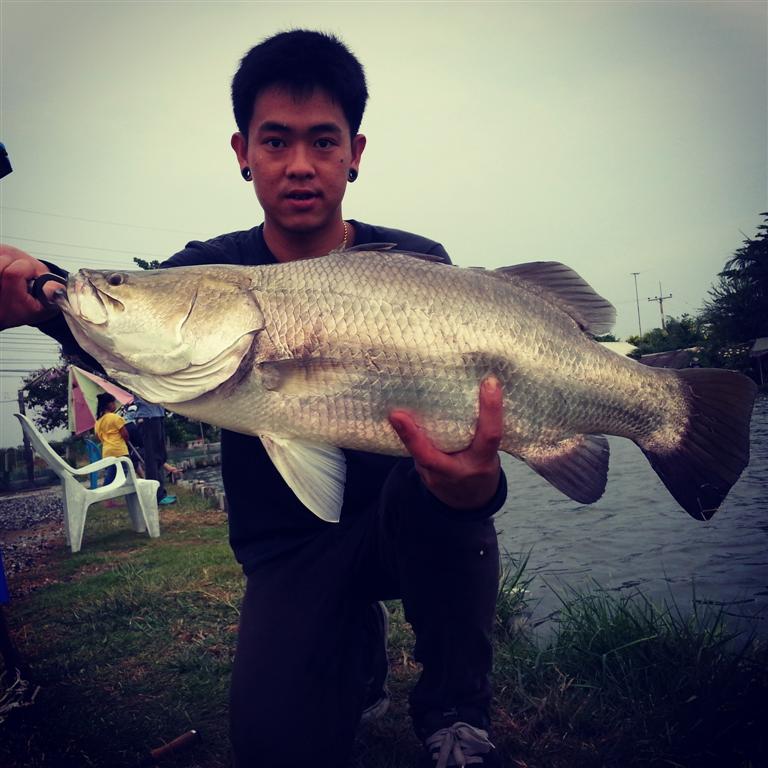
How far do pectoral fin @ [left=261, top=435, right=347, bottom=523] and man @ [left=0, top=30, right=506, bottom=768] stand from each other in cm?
30

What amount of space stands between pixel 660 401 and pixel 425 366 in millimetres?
938

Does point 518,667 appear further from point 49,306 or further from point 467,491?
point 49,306

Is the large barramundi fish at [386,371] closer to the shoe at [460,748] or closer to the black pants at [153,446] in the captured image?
the shoe at [460,748]

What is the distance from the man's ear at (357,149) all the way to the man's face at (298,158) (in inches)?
7.0

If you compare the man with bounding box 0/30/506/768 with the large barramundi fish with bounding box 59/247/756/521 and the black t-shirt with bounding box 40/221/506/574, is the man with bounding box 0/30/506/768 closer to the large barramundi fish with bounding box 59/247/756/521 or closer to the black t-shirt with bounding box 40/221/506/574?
the black t-shirt with bounding box 40/221/506/574

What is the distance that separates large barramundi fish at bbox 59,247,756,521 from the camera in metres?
2.25

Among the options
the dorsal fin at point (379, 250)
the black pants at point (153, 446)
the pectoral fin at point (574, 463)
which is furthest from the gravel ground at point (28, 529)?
the pectoral fin at point (574, 463)

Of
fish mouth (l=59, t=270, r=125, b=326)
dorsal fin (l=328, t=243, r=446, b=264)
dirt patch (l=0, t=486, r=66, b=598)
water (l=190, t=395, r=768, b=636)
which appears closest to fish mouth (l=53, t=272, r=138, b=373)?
fish mouth (l=59, t=270, r=125, b=326)

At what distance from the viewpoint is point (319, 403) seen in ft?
7.39

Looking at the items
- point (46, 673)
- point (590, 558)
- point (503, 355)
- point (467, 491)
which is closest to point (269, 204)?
point (503, 355)

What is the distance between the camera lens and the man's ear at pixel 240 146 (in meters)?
3.15

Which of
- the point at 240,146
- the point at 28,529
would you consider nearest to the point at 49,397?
the point at 28,529

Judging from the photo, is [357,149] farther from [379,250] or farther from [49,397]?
[49,397]

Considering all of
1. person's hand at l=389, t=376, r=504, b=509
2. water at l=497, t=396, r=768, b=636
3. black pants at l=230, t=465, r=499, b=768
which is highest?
person's hand at l=389, t=376, r=504, b=509
